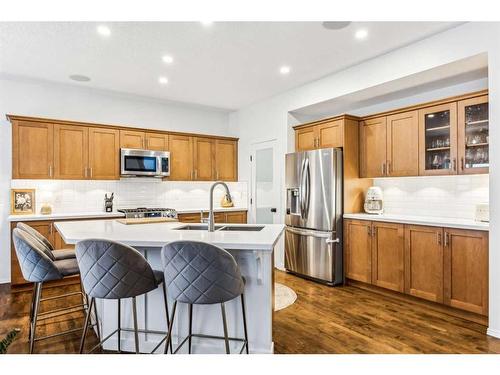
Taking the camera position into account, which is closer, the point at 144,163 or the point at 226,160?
the point at 144,163

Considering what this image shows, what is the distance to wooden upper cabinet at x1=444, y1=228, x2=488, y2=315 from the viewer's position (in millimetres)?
2912

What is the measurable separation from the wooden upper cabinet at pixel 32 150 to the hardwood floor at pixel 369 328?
360 centimetres

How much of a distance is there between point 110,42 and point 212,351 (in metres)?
3.04

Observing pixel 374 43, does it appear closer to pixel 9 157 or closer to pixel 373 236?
pixel 373 236

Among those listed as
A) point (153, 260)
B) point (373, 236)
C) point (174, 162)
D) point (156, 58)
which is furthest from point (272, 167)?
point (153, 260)

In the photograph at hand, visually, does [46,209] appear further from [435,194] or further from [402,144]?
[435,194]

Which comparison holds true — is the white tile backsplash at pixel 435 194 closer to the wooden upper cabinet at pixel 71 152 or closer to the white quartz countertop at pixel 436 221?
the white quartz countertop at pixel 436 221

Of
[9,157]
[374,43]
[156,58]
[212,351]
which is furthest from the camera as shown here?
[9,157]

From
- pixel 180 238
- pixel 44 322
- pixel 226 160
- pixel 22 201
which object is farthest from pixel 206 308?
pixel 226 160

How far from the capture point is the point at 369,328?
9.37 ft

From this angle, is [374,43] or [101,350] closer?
[101,350]

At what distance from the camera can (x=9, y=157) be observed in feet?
14.3

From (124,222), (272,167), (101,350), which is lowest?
(101,350)

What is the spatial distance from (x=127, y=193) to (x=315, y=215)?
300 centimetres
